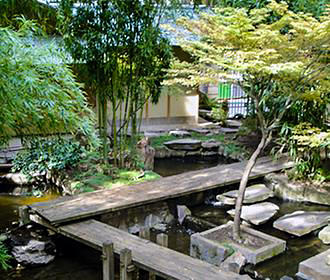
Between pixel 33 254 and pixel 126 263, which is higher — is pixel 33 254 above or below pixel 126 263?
below

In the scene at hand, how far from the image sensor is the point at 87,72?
7.50 metres

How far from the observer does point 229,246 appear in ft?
18.0

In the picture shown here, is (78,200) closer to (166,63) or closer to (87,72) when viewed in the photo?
(87,72)

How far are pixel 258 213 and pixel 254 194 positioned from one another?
730 millimetres

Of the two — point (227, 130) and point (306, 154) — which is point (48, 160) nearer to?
point (306, 154)

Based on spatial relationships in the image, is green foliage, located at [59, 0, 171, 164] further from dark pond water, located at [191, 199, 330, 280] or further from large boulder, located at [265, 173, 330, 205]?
large boulder, located at [265, 173, 330, 205]

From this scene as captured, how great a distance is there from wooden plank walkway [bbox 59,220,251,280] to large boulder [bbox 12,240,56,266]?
0.33 meters

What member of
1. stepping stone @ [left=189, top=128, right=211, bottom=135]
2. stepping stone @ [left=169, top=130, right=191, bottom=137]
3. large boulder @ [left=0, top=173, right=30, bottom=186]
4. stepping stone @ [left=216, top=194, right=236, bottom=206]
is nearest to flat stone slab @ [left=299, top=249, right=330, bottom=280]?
stepping stone @ [left=216, top=194, right=236, bottom=206]

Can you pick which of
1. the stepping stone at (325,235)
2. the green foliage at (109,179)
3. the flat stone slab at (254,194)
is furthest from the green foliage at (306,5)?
the stepping stone at (325,235)

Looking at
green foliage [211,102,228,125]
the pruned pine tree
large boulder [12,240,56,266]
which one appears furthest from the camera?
green foliage [211,102,228,125]

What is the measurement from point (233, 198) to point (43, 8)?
4.67 m

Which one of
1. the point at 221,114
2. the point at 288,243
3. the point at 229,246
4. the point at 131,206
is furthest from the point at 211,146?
the point at 229,246

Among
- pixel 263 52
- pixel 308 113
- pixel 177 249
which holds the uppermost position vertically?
pixel 263 52

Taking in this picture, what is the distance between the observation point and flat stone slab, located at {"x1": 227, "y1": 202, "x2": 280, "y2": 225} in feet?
21.7
